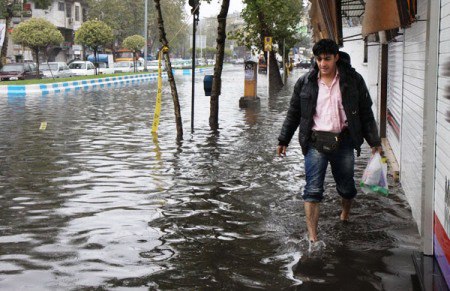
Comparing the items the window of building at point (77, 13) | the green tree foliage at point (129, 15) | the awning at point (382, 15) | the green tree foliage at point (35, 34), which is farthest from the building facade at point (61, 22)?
the awning at point (382, 15)

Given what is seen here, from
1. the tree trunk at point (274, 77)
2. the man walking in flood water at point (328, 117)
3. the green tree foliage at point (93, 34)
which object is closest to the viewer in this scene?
the man walking in flood water at point (328, 117)

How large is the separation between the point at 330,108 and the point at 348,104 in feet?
0.52

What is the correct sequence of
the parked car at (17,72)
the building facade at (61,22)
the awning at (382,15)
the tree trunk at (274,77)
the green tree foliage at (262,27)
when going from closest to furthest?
the awning at (382,15) → the green tree foliage at (262,27) → the tree trunk at (274,77) → the parked car at (17,72) → the building facade at (61,22)

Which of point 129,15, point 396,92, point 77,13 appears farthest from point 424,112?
point 129,15

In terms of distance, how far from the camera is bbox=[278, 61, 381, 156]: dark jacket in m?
5.70

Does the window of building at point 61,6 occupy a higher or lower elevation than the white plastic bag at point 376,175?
higher

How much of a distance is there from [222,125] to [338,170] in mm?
10649

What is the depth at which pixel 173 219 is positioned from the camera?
6.93 m

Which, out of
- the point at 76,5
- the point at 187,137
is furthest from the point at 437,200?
the point at 76,5

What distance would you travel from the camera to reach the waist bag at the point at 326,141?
5.71m

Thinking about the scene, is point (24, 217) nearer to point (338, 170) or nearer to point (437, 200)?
point (338, 170)

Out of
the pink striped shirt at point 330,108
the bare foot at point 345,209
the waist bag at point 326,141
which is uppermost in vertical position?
the pink striped shirt at point 330,108

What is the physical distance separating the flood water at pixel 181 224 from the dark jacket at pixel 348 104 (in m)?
0.99

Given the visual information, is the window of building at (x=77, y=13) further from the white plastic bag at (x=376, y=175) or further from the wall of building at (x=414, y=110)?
the white plastic bag at (x=376, y=175)
